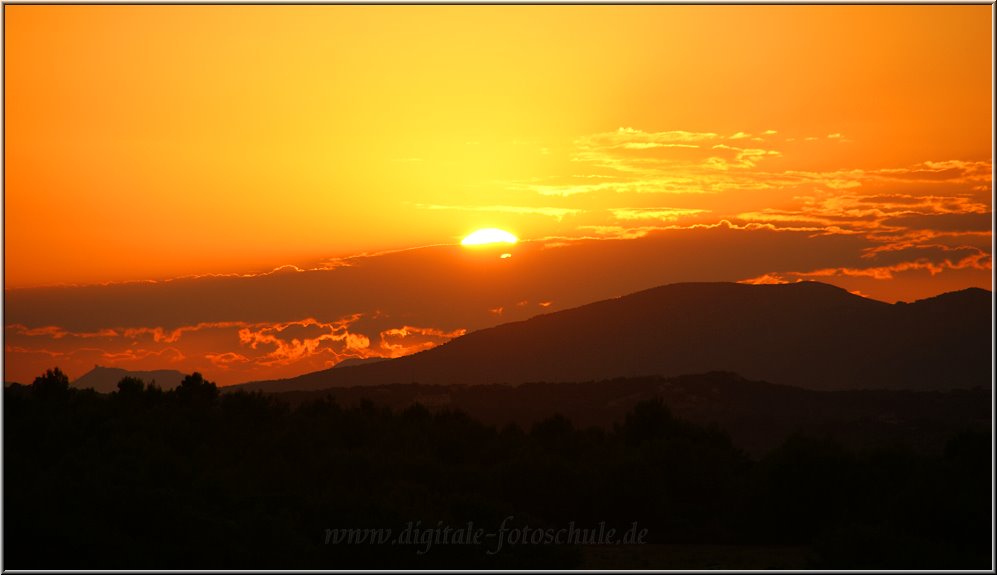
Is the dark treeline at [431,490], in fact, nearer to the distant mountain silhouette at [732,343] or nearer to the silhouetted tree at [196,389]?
the silhouetted tree at [196,389]

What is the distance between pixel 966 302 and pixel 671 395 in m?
70.2

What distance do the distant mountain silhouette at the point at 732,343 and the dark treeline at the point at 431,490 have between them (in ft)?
333

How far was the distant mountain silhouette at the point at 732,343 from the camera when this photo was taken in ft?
456

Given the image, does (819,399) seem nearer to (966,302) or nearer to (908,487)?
(966,302)

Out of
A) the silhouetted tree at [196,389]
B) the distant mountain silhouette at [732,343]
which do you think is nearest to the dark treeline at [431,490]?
the silhouetted tree at [196,389]

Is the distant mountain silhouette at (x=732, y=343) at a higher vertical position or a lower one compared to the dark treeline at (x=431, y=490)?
lower

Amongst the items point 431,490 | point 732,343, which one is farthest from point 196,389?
point 732,343

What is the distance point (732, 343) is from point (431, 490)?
137164mm

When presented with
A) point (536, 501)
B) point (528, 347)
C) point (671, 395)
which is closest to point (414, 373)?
point (528, 347)

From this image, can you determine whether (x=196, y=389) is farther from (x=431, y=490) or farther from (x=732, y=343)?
(x=732, y=343)

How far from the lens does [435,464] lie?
37.8 metres

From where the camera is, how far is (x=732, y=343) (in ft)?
544

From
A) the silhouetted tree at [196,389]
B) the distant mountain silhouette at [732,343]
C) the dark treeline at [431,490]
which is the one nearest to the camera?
the dark treeline at [431,490]

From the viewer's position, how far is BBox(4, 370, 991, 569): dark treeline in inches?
902
